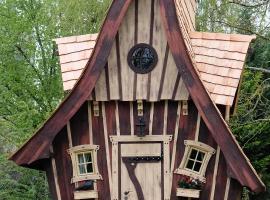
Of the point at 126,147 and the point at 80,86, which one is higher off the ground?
the point at 80,86

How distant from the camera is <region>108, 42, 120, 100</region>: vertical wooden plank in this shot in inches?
311

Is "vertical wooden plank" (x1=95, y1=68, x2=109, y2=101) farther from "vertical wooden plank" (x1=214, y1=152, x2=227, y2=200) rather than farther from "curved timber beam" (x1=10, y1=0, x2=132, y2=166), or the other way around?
"vertical wooden plank" (x1=214, y1=152, x2=227, y2=200)

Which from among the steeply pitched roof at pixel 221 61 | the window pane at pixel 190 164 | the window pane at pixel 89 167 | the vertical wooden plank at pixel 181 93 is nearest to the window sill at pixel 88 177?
the window pane at pixel 89 167

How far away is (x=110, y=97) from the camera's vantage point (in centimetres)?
790

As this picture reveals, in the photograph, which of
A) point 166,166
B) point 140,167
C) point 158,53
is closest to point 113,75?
point 158,53


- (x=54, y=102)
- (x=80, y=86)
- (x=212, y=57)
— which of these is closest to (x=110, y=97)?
(x=80, y=86)

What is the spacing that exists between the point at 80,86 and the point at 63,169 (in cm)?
156

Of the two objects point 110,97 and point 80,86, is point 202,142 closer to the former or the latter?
point 110,97

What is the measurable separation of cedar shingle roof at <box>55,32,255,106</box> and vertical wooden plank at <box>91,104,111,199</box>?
2.87ft

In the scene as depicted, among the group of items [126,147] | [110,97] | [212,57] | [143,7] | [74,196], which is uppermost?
[143,7]

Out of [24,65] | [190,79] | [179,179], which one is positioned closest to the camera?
[190,79]

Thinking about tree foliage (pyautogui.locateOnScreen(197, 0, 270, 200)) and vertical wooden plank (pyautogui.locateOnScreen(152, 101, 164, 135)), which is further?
tree foliage (pyautogui.locateOnScreen(197, 0, 270, 200))

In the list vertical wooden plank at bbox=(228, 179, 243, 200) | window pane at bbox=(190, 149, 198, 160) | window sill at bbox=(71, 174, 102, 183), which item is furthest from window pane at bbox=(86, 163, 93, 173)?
vertical wooden plank at bbox=(228, 179, 243, 200)

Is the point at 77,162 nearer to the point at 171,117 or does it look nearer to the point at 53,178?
the point at 53,178
